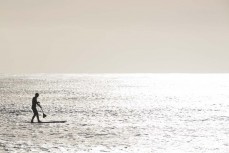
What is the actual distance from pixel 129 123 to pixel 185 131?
8.44 meters

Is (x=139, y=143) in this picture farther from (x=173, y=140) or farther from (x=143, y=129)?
(x=143, y=129)

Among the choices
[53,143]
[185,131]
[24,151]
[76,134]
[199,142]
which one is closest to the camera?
[24,151]

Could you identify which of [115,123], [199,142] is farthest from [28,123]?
[199,142]

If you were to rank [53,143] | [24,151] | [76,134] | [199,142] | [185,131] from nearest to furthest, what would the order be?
1. [24,151]
2. [53,143]
3. [199,142]
4. [76,134]
5. [185,131]

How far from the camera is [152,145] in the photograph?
3183cm

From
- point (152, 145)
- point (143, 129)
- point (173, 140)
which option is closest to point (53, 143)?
point (152, 145)

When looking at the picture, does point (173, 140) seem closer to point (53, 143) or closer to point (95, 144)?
point (95, 144)

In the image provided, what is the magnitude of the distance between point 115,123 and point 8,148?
1873 centimetres

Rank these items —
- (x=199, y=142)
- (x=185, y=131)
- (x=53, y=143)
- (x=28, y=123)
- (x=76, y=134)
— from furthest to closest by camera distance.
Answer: (x=28, y=123) → (x=185, y=131) → (x=76, y=134) → (x=199, y=142) → (x=53, y=143)

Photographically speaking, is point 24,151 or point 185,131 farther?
point 185,131

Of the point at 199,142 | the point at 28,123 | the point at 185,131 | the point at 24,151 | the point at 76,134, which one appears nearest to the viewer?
the point at 24,151

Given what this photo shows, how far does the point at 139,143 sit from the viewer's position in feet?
107

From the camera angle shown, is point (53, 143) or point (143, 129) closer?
point (53, 143)

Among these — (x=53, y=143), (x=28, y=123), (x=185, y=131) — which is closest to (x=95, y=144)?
(x=53, y=143)
